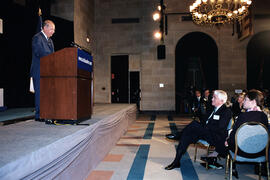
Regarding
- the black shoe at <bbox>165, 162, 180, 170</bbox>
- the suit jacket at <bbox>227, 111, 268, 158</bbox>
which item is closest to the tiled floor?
the black shoe at <bbox>165, 162, 180, 170</bbox>

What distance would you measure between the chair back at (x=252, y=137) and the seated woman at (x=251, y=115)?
93 millimetres

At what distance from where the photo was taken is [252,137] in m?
2.38

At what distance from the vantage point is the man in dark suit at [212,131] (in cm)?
302

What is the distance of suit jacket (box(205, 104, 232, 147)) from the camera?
2974 mm

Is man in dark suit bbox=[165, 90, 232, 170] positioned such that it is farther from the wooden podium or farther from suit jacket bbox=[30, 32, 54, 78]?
suit jacket bbox=[30, 32, 54, 78]

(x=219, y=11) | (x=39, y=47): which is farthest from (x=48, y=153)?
(x=219, y=11)

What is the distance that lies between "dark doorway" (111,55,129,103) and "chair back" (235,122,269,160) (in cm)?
930

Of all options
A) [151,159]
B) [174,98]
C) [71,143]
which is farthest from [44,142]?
[174,98]

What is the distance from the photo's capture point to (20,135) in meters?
2.07

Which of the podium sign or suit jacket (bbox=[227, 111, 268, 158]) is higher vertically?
the podium sign

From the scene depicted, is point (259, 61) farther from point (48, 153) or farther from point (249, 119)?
point (48, 153)

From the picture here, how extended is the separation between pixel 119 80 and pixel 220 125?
886cm

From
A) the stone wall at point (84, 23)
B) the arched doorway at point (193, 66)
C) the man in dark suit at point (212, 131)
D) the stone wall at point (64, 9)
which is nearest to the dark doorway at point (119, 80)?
the stone wall at point (84, 23)

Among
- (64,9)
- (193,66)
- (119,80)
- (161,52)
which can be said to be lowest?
(119,80)
